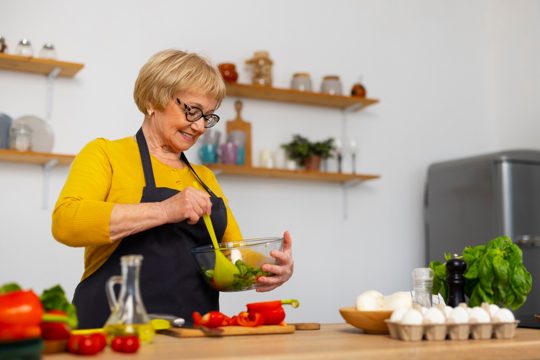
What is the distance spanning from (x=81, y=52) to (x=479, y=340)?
2.73 meters

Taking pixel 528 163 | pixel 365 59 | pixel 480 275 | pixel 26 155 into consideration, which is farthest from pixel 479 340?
pixel 365 59

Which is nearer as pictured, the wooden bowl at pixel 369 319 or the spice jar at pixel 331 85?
the wooden bowl at pixel 369 319

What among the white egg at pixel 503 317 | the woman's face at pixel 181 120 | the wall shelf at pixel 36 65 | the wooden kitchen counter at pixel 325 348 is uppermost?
the wall shelf at pixel 36 65

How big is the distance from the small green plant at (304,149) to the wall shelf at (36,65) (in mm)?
1237

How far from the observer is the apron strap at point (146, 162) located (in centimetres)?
206

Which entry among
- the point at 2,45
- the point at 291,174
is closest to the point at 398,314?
the point at 291,174

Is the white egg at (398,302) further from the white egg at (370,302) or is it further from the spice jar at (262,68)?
the spice jar at (262,68)

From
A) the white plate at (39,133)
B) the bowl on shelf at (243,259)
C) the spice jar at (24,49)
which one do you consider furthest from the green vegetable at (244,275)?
the spice jar at (24,49)

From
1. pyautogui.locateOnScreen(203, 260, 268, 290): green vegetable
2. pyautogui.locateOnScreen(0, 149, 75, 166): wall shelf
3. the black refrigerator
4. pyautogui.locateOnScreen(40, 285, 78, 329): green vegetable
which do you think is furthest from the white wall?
pyautogui.locateOnScreen(40, 285, 78, 329): green vegetable

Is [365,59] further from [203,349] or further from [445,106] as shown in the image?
[203,349]

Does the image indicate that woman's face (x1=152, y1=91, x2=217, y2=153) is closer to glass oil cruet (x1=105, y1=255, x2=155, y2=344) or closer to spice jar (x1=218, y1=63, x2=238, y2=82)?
glass oil cruet (x1=105, y1=255, x2=155, y2=344)

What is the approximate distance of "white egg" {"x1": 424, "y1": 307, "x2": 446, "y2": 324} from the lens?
1415 mm

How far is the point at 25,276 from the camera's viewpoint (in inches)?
132

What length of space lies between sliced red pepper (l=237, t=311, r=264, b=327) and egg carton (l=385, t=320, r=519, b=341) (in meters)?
0.30
